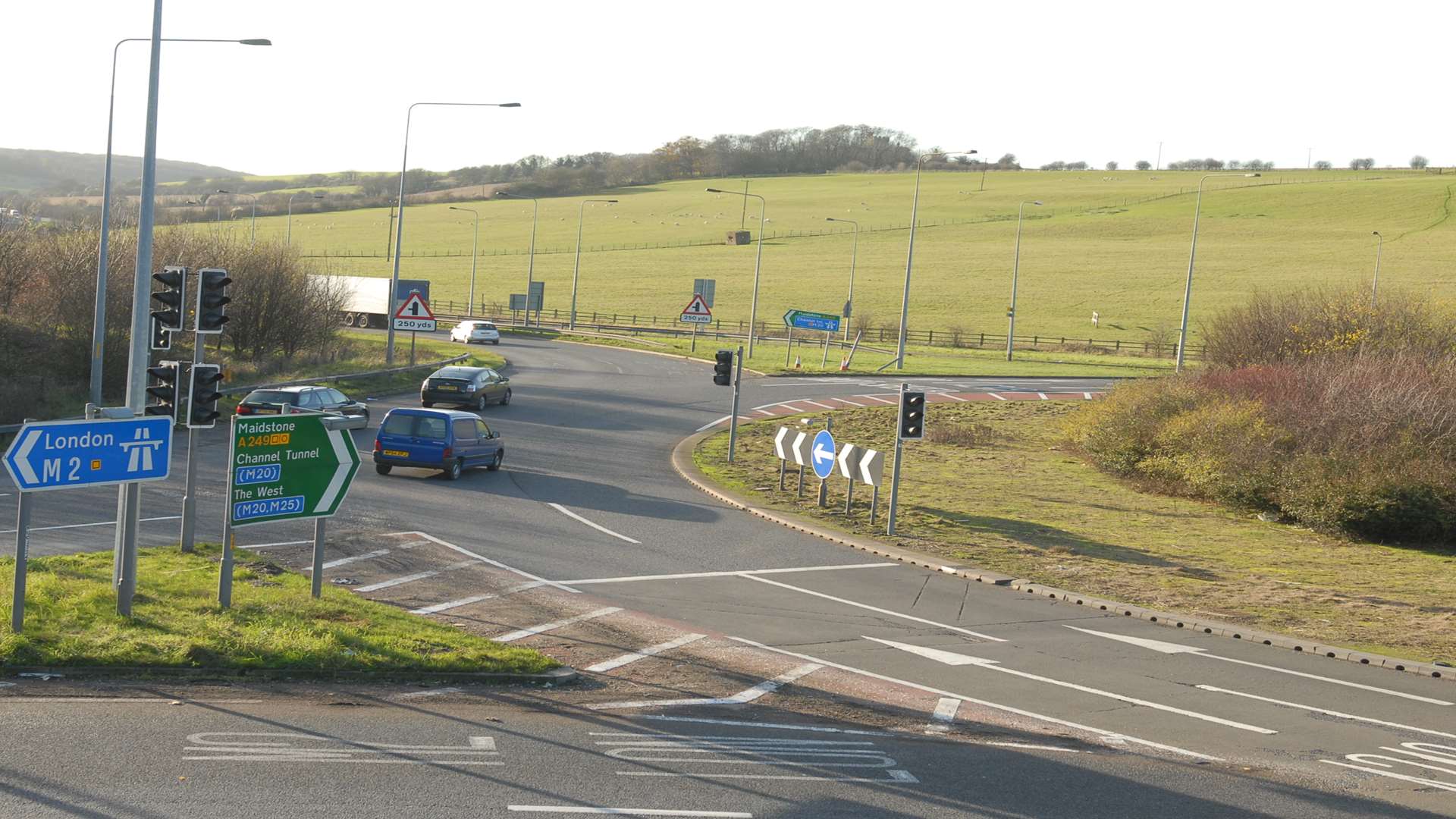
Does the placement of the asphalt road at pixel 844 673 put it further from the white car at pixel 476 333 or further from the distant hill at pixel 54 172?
the distant hill at pixel 54 172

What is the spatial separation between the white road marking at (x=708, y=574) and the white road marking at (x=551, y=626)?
1709 millimetres

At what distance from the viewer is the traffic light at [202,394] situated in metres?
14.6

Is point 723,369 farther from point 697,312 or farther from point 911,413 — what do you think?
point 697,312

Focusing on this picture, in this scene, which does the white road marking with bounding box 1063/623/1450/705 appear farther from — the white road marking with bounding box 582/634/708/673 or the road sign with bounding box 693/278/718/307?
the road sign with bounding box 693/278/718/307

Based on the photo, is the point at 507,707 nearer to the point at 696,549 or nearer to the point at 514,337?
the point at 696,549

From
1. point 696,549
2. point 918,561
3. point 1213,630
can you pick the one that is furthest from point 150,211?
point 1213,630

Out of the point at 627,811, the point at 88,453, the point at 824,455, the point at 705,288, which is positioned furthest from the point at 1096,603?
the point at 705,288

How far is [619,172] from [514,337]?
11053 cm

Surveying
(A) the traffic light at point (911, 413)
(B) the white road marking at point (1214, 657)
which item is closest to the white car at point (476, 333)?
(A) the traffic light at point (911, 413)

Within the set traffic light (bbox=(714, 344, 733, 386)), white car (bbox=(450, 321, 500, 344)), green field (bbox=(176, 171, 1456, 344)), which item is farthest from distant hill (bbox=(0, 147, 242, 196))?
traffic light (bbox=(714, 344, 733, 386))

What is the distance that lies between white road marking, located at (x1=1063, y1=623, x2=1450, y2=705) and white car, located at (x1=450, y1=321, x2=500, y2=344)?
160ft

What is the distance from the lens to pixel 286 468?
44.8 feet

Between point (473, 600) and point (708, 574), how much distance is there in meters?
3.94

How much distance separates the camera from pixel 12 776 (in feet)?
26.0
